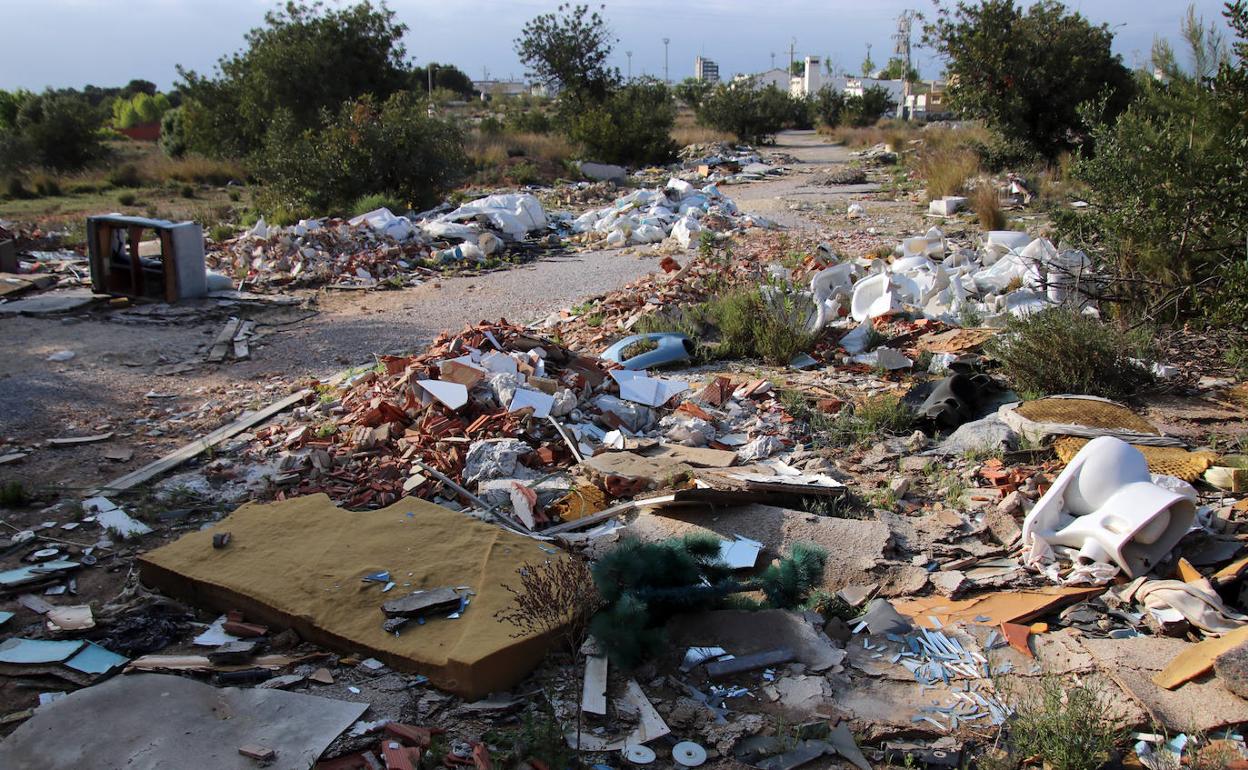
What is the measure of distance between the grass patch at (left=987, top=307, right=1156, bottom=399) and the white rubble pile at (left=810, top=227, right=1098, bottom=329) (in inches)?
32.0

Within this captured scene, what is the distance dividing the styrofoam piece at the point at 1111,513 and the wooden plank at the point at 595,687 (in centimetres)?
197

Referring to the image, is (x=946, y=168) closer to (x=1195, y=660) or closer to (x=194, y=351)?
(x=194, y=351)

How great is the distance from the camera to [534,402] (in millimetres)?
5590

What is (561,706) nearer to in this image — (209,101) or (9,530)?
(9,530)

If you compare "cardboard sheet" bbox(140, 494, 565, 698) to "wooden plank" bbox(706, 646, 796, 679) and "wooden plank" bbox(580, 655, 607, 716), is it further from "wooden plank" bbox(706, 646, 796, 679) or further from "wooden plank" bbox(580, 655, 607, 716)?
"wooden plank" bbox(706, 646, 796, 679)

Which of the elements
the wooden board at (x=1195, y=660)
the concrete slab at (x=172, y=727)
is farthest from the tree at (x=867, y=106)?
the concrete slab at (x=172, y=727)

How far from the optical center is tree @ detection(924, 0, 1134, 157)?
52.0 ft

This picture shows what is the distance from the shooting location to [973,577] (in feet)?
12.4

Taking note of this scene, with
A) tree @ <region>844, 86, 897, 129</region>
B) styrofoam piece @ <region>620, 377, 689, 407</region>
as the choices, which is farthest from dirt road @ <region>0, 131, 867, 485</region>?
tree @ <region>844, 86, 897, 129</region>

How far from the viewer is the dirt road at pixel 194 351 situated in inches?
240

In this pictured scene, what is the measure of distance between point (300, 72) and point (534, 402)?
1908 cm

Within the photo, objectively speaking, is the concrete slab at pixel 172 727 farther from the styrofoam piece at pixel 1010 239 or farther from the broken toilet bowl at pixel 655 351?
the styrofoam piece at pixel 1010 239

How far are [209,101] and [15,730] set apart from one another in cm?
2507

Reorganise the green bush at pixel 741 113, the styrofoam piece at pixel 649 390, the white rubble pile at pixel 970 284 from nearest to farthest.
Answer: the styrofoam piece at pixel 649 390 < the white rubble pile at pixel 970 284 < the green bush at pixel 741 113
